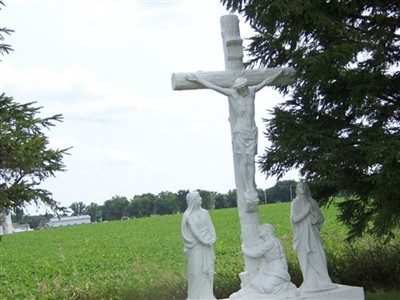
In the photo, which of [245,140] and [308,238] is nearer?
[245,140]

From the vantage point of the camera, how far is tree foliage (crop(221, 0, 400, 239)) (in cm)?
867

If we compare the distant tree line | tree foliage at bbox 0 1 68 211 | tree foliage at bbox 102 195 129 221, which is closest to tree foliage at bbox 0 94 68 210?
tree foliage at bbox 0 1 68 211

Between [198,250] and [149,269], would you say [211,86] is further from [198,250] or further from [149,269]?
[149,269]

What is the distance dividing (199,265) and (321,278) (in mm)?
1753

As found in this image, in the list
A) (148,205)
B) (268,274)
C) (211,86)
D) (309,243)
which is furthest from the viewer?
(148,205)

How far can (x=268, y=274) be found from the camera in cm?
816

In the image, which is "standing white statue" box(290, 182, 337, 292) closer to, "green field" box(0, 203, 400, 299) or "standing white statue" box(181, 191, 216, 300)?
"standing white statue" box(181, 191, 216, 300)

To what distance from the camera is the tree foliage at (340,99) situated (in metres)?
8.67

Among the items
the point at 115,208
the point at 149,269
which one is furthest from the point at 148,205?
the point at 149,269

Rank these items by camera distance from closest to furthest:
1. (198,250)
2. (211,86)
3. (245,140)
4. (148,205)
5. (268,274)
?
1. (198,250)
2. (268,274)
3. (245,140)
4. (211,86)
5. (148,205)

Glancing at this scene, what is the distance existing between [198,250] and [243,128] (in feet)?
5.16

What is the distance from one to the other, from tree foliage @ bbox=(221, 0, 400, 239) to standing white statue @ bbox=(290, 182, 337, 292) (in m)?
0.42

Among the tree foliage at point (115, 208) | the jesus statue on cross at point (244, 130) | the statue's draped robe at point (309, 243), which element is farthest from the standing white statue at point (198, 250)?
the tree foliage at point (115, 208)

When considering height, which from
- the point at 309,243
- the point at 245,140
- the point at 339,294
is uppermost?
the point at 245,140
